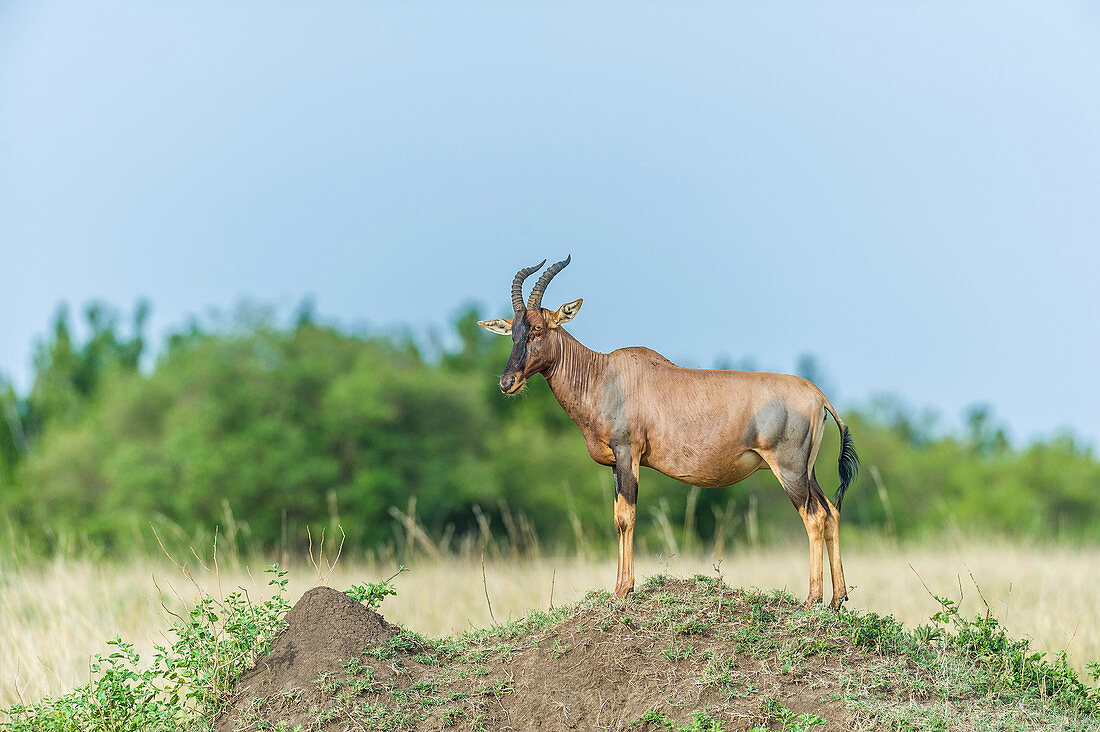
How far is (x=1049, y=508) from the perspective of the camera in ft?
130

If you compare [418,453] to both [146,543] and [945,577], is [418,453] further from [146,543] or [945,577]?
[945,577]

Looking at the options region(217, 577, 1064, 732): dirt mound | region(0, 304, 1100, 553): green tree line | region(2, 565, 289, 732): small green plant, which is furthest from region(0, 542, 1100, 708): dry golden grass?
region(0, 304, 1100, 553): green tree line

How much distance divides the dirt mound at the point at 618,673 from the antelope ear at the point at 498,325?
6.57 feet

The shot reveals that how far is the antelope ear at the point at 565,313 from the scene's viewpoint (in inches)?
258

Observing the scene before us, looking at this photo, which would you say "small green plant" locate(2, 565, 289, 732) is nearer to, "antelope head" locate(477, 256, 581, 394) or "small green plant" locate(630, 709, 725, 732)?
"antelope head" locate(477, 256, 581, 394)

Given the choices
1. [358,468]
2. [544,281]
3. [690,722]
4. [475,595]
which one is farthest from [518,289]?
[358,468]

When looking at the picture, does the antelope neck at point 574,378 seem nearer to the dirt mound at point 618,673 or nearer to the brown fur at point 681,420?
the brown fur at point 681,420

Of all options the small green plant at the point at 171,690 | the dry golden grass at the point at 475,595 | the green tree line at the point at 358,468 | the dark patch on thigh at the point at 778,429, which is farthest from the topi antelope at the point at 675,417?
the green tree line at the point at 358,468

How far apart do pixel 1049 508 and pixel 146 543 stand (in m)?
34.3

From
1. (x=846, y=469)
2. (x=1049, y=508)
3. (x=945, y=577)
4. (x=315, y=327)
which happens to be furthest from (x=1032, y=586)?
(x=1049, y=508)

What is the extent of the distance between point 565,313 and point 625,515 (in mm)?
1427

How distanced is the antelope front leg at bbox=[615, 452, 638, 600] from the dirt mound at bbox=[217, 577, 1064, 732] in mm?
163

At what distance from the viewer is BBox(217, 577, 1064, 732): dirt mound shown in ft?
18.7

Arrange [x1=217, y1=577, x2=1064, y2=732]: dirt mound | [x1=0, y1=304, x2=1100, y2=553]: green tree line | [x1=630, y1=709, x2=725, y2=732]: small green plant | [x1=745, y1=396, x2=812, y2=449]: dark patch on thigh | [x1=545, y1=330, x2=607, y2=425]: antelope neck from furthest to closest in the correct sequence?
[x1=0, y1=304, x2=1100, y2=553]: green tree line
[x1=545, y1=330, x2=607, y2=425]: antelope neck
[x1=745, y1=396, x2=812, y2=449]: dark patch on thigh
[x1=217, y1=577, x2=1064, y2=732]: dirt mound
[x1=630, y1=709, x2=725, y2=732]: small green plant
